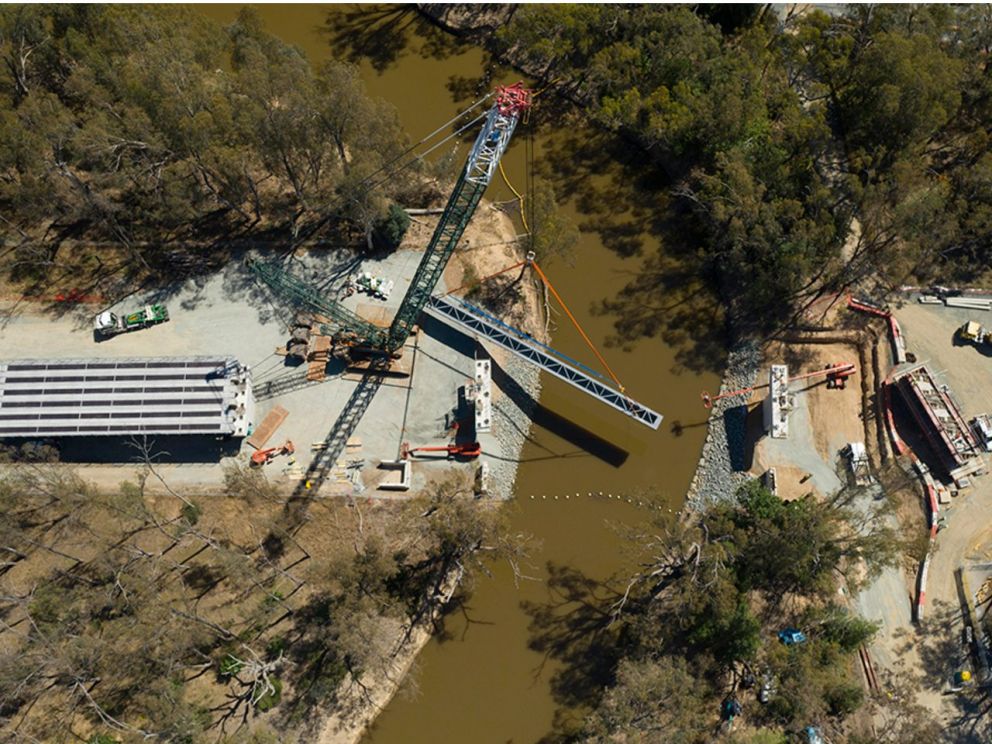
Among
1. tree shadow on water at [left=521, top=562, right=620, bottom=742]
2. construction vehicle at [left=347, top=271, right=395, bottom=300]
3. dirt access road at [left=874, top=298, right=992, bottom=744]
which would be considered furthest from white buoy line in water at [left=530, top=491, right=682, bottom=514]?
construction vehicle at [left=347, top=271, right=395, bottom=300]

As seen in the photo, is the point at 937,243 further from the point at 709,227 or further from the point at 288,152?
the point at 288,152

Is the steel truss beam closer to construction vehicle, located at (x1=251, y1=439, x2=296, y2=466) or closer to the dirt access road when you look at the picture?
construction vehicle, located at (x1=251, y1=439, x2=296, y2=466)

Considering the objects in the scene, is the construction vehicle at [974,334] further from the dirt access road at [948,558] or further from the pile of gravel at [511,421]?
the pile of gravel at [511,421]

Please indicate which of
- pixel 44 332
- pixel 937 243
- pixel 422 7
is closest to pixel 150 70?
pixel 44 332

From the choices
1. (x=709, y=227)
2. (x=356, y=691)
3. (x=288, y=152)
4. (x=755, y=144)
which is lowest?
(x=356, y=691)

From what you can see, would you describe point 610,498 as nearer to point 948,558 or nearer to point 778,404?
point 778,404
